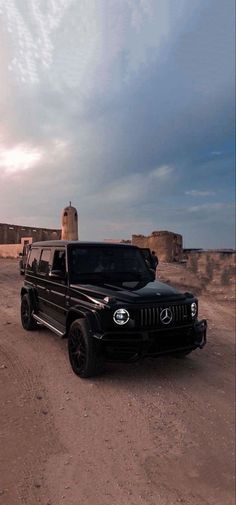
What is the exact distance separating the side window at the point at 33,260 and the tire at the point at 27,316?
0.58 metres

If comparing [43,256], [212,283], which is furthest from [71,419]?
[212,283]

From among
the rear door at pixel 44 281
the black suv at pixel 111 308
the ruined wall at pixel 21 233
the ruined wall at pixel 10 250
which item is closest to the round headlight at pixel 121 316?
the black suv at pixel 111 308

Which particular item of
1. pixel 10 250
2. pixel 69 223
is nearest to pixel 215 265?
pixel 69 223

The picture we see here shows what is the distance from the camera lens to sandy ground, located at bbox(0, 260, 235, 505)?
3.43 metres

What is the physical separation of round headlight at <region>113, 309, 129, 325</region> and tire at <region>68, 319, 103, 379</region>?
0.42 metres

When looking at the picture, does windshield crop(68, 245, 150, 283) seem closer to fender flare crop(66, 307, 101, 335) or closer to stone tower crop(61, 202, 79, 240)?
fender flare crop(66, 307, 101, 335)

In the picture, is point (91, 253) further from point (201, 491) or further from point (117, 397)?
point (201, 491)

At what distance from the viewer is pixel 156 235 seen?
2133 cm

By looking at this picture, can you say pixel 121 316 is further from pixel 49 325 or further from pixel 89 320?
pixel 49 325

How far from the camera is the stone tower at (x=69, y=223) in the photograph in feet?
77.8

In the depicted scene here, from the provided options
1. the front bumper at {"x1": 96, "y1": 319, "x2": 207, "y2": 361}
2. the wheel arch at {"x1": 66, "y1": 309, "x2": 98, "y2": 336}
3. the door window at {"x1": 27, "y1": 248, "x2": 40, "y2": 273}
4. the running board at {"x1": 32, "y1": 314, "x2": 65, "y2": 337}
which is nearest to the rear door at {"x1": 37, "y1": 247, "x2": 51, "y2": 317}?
the running board at {"x1": 32, "y1": 314, "x2": 65, "y2": 337}

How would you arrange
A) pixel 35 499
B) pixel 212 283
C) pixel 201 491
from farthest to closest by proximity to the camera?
pixel 212 283, pixel 201 491, pixel 35 499

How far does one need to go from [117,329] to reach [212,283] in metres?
9.24

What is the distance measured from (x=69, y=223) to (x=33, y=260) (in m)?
16.1
